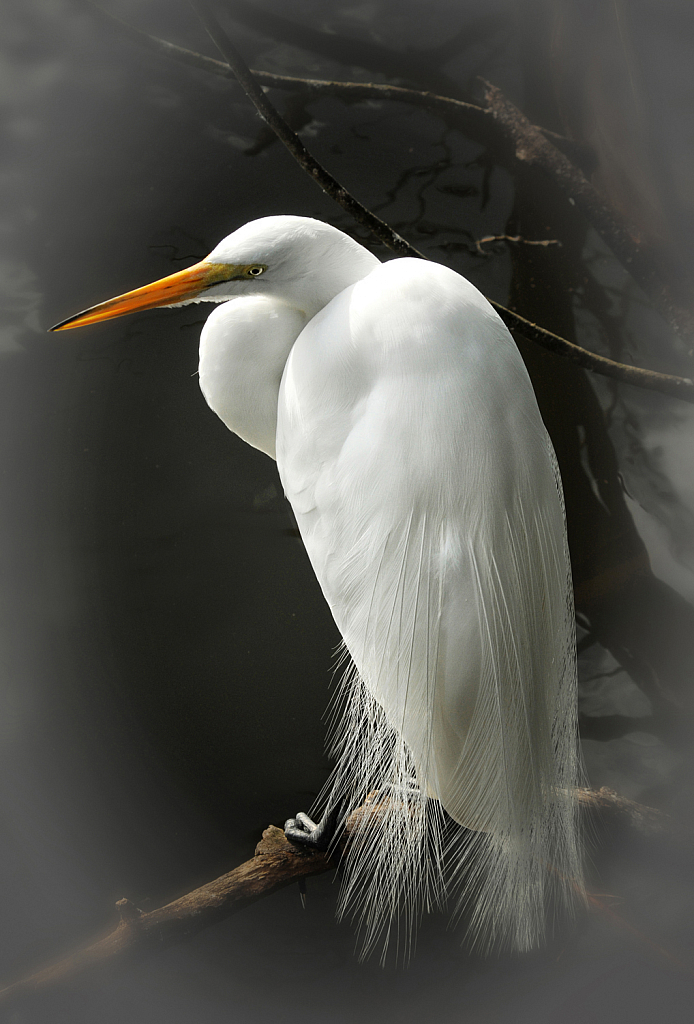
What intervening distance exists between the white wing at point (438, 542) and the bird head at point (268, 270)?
1.8 inches

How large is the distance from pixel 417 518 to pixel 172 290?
45cm

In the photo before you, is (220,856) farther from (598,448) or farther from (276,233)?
(598,448)

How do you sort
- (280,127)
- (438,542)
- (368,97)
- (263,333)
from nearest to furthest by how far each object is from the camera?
(438,542) → (263,333) → (280,127) → (368,97)

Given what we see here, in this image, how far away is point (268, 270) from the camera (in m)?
0.75

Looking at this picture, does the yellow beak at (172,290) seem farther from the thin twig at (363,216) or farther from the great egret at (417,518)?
the thin twig at (363,216)

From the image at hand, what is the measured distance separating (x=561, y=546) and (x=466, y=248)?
1.06m

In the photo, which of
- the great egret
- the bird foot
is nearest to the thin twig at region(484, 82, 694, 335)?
the great egret

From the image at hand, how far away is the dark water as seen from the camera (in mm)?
1235

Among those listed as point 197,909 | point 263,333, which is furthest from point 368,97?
point 197,909

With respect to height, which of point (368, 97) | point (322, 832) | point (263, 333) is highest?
point (368, 97)

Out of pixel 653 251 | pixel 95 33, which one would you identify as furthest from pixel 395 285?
pixel 95 33

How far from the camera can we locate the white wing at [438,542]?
26.9 inches

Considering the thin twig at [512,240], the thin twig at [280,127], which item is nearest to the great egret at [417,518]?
the thin twig at [280,127]

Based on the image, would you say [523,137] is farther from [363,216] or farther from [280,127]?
[280,127]
